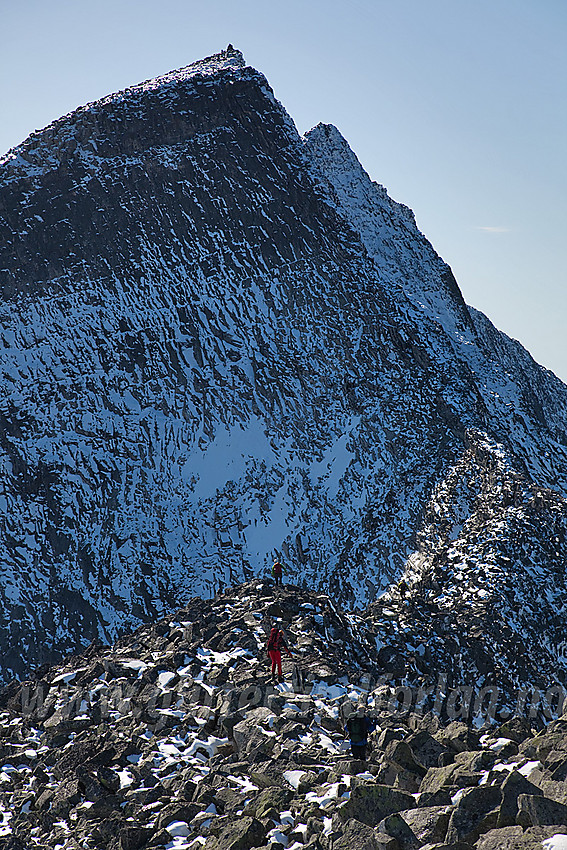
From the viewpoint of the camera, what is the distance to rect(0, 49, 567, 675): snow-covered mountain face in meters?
60.8

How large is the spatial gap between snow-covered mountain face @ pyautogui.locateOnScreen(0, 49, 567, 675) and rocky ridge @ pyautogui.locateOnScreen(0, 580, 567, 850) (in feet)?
105

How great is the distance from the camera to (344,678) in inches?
781

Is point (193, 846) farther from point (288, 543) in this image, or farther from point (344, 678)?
point (288, 543)

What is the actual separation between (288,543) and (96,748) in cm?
4397

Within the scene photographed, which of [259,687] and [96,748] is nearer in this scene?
[96,748]

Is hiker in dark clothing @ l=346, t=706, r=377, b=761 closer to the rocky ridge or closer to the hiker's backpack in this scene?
the hiker's backpack

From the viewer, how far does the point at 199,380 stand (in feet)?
227

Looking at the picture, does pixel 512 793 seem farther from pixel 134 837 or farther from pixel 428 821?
pixel 134 837

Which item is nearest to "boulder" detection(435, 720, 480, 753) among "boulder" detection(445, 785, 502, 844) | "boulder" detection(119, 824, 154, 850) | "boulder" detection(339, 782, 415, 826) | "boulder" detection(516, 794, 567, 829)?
"boulder" detection(339, 782, 415, 826)

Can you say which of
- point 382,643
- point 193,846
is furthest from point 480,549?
point 193,846

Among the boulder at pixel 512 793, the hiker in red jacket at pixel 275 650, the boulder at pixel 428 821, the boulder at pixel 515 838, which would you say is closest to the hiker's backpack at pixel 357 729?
the boulder at pixel 428 821

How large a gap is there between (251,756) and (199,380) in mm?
55690

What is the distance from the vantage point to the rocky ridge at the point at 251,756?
33.2ft

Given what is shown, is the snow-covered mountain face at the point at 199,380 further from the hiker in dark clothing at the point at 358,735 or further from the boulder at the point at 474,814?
the boulder at the point at 474,814
